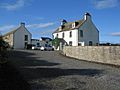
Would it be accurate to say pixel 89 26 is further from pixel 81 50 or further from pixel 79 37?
pixel 81 50

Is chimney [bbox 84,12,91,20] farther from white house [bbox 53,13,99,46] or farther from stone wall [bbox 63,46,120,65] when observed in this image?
stone wall [bbox 63,46,120,65]

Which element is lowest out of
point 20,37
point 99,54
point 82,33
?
point 99,54

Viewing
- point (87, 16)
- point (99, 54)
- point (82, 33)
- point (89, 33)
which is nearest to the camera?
point (99, 54)

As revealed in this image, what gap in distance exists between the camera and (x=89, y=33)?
6281 cm

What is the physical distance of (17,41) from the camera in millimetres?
73750

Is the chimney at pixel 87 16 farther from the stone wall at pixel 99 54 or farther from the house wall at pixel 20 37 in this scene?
the stone wall at pixel 99 54

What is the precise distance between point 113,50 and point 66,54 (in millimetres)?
15687

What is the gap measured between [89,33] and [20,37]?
72.7ft

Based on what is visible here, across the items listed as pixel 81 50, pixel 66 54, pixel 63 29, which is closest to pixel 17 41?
pixel 63 29

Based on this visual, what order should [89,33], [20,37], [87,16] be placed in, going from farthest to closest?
1. [20,37]
2. [89,33]
3. [87,16]

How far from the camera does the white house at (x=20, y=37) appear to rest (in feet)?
239

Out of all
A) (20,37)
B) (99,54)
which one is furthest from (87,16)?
(99,54)

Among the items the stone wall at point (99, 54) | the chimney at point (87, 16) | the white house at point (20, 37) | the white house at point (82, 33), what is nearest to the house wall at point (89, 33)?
the white house at point (82, 33)

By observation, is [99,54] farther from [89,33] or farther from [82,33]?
[89,33]
